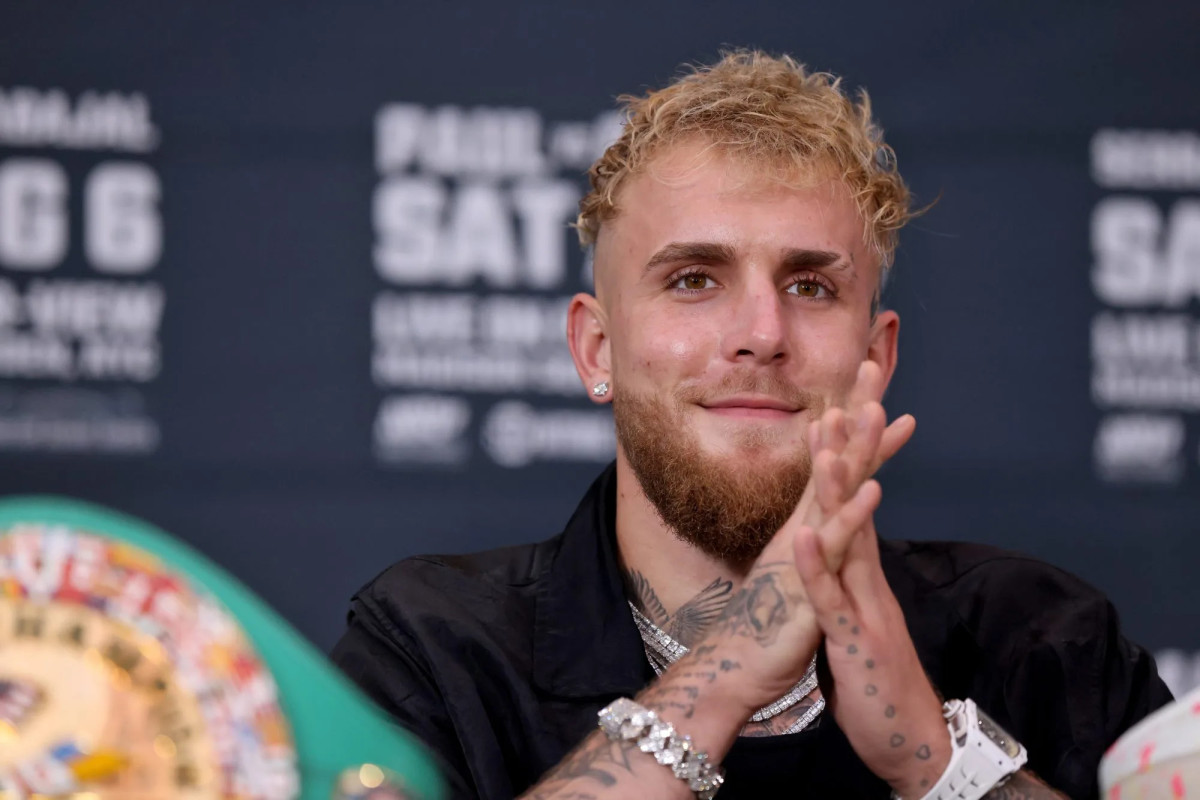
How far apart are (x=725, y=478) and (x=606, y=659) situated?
0.72 ft

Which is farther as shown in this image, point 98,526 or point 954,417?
point 954,417

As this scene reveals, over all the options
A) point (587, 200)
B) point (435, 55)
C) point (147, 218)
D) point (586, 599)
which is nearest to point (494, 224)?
point (435, 55)

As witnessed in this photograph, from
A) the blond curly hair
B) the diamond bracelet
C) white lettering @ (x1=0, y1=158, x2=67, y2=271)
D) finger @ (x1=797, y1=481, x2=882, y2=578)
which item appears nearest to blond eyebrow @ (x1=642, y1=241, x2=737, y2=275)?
the blond curly hair

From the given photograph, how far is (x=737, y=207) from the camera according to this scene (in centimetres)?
139

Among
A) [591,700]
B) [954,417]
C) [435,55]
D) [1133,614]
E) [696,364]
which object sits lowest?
[1133,614]

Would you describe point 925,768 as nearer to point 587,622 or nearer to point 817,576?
point 817,576

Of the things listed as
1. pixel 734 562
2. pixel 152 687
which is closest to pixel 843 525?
pixel 734 562

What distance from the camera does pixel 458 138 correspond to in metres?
2.29

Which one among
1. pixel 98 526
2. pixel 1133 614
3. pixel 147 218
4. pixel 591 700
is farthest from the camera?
pixel 1133 614

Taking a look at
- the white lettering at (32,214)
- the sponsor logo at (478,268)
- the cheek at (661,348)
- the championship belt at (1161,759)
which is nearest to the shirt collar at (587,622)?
the cheek at (661,348)

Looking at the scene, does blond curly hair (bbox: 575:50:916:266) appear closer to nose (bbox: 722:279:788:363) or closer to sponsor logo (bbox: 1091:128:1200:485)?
nose (bbox: 722:279:788:363)

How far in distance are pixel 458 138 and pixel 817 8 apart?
68cm

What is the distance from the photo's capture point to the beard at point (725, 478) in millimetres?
1342

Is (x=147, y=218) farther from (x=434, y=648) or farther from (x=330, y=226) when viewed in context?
(x=434, y=648)
